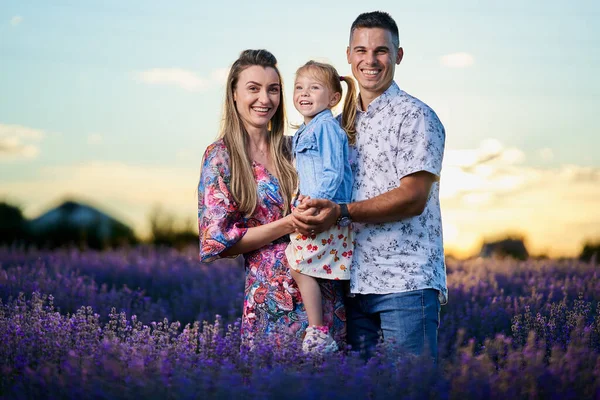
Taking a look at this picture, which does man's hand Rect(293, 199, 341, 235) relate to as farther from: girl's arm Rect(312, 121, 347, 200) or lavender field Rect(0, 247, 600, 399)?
lavender field Rect(0, 247, 600, 399)

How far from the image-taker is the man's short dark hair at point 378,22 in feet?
11.8

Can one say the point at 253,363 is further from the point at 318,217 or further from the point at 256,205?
the point at 256,205

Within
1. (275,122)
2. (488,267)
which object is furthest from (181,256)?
(275,122)

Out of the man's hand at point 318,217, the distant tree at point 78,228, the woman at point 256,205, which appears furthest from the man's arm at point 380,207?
the distant tree at point 78,228

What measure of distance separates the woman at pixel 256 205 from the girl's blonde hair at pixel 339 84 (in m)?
0.25

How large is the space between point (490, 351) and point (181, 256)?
5.45 m

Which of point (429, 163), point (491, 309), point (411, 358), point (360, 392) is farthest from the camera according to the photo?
point (491, 309)

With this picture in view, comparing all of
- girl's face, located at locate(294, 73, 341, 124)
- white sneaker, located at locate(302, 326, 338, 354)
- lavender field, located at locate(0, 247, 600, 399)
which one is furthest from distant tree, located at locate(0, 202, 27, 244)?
white sneaker, located at locate(302, 326, 338, 354)

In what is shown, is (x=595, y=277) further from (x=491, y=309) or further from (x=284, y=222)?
(x=284, y=222)

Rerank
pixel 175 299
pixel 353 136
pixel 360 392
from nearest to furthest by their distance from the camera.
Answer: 1. pixel 360 392
2. pixel 353 136
3. pixel 175 299

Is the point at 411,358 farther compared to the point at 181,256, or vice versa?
the point at 181,256

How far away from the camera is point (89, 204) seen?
11.8 meters

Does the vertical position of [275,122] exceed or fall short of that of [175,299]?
it exceeds it

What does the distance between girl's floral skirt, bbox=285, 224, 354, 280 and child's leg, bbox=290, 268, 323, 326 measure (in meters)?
0.04
